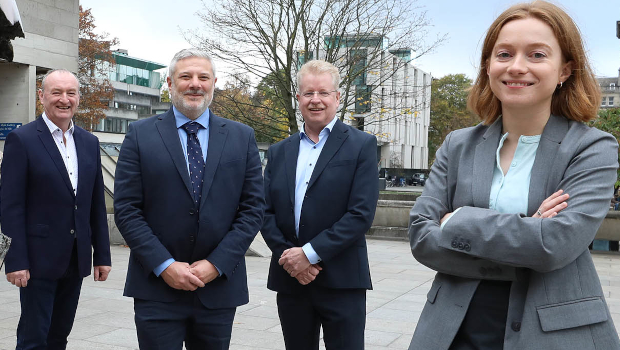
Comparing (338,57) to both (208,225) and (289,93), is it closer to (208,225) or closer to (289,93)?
(289,93)

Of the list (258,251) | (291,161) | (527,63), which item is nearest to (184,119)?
(291,161)

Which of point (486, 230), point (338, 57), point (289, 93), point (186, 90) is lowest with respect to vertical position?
point (486, 230)

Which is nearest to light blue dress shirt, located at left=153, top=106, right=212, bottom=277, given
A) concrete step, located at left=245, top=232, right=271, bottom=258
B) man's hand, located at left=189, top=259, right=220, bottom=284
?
man's hand, located at left=189, top=259, right=220, bottom=284

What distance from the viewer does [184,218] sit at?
130 inches

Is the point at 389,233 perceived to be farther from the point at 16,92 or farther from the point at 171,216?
the point at 171,216

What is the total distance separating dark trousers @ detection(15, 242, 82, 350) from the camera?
4270mm

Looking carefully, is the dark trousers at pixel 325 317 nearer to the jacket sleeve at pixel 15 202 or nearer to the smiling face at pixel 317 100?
the smiling face at pixel 317 100

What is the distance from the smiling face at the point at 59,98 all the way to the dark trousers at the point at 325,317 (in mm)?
2000

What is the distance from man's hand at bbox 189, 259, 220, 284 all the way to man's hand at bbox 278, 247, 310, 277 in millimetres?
565

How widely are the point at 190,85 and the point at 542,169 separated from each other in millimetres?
1936

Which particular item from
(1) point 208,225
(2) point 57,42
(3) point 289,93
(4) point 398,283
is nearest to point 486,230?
(1) point 208,225

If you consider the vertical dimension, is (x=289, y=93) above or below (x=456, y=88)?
below

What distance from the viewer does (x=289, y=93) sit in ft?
69.9

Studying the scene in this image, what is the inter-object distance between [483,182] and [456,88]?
8316 cm
